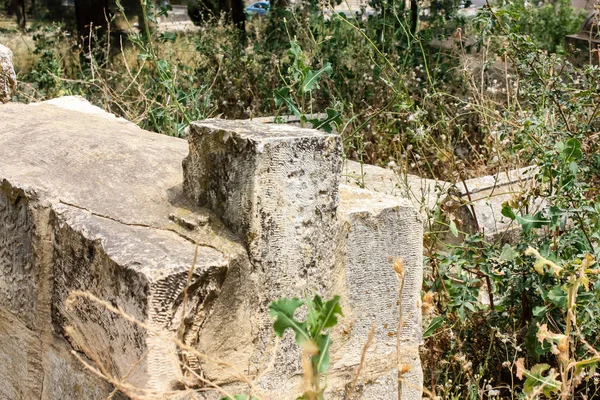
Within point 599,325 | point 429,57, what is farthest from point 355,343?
point 429,57

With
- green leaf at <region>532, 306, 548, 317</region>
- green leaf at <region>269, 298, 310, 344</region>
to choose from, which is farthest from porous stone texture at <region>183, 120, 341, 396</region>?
green leaf at <region>532, 306, 548, 317</region>

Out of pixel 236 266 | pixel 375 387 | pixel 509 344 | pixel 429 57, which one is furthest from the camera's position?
pixel 429 57

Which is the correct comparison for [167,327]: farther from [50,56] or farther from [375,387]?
[50,56]

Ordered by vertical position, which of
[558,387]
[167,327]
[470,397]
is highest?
[167,327]

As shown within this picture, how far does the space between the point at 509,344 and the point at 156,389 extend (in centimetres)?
168

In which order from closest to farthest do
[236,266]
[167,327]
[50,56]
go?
[167,327]
[236,266]
[50,56]

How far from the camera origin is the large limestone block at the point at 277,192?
1.88 m

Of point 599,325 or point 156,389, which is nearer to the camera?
point 156,389

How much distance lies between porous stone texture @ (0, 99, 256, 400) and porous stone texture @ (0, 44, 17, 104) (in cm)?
103

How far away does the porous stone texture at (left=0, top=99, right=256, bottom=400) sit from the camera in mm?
1787

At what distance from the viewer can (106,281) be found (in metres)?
1.87

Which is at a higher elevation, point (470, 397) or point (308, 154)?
point (308, 154)

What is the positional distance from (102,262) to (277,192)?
0.43 m

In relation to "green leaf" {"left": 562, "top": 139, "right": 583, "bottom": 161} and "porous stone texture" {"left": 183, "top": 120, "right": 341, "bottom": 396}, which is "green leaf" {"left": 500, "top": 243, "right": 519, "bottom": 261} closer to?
"green leaf" {"left": 562, "top": 139, "right": 583, "bottom": 161}
